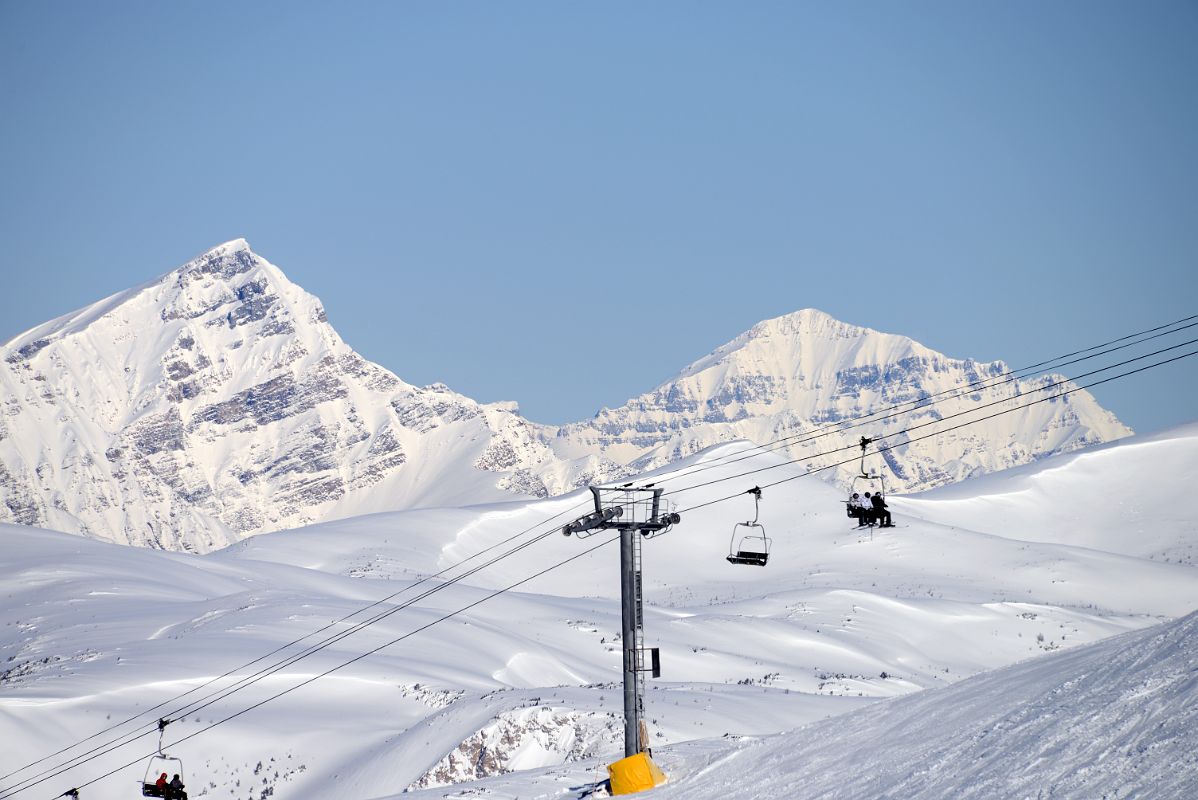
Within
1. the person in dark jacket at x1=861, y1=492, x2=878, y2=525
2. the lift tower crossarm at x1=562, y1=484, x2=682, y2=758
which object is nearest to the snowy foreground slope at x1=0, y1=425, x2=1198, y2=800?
the lift tower crossarm at x1=562, y1=484, x2=682, y2=758

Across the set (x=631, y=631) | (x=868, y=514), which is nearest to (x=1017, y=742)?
(x=631, y=631)

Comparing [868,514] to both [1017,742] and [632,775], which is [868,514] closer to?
[632,775]

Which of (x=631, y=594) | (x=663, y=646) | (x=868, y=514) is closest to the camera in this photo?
(x=631, y=594)

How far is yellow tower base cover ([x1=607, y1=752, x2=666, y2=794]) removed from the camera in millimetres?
31547

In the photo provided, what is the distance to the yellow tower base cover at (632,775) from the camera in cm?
3155

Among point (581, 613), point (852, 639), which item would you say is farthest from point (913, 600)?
point (581, 613)

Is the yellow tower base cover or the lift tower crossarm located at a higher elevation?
the lift tower crossarm

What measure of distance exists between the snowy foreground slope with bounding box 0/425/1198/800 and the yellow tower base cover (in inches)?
34.9

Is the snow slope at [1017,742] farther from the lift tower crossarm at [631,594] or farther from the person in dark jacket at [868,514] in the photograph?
the person in dark jacket at [868,514]

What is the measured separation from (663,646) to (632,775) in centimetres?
4091

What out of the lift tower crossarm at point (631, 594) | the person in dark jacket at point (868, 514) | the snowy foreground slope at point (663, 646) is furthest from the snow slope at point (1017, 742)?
the person in dark jacket at point (868, 514)

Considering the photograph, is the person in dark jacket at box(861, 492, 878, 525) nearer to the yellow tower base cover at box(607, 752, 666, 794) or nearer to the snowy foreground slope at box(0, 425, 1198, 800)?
the snowy foreground slope at box(0, 425, 1198, 800)

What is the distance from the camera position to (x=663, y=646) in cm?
7225

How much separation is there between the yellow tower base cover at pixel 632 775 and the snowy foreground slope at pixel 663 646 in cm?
89
